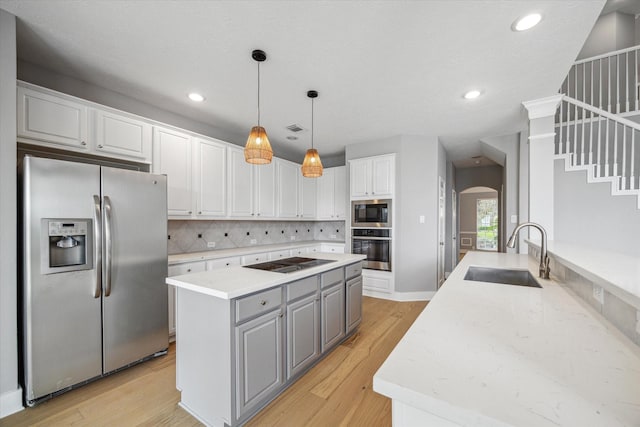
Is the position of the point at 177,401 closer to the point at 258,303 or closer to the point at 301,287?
the point at 258,303

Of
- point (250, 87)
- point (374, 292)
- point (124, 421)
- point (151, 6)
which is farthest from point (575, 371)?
point (374, 292)

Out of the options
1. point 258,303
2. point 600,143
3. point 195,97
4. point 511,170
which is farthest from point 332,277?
point 600,143

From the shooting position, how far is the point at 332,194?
5.13 metres

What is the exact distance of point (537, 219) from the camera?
9.87 ft

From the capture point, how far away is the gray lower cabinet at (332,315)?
7.72 ft

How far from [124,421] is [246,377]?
2.89 ft

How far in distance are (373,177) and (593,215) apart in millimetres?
2780

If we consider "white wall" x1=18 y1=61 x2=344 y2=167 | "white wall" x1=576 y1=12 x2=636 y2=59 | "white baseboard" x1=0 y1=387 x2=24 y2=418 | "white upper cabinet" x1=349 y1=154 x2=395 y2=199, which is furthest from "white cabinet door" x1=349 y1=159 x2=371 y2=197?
"white wall" x1=576 y1=12 x2=636 y2=59

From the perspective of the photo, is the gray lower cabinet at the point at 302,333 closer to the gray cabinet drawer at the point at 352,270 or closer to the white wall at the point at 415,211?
the gray cabinet drawer at the point at 352,270

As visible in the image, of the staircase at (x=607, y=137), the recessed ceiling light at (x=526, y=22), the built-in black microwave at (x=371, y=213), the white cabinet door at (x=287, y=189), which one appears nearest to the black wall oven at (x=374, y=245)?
the built-in black microwave at (x=371, y=213)

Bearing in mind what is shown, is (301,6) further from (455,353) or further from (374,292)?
(374,292)

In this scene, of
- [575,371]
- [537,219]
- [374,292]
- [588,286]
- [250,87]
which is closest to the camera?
[575,371]

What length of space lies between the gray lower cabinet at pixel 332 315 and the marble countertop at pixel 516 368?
1.32m

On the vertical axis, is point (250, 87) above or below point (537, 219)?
above
